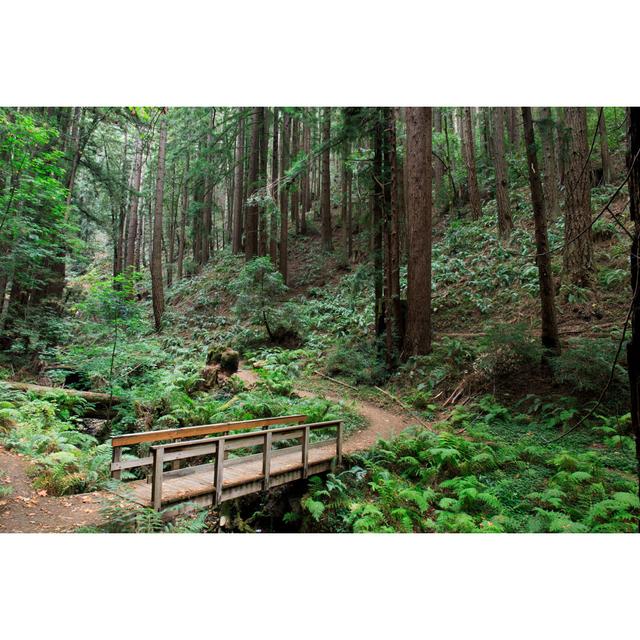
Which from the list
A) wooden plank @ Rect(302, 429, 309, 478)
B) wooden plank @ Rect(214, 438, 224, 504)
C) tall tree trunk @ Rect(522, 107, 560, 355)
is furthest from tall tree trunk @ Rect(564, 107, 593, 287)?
wooden plank @ Rect(214, 438, 224, 504)

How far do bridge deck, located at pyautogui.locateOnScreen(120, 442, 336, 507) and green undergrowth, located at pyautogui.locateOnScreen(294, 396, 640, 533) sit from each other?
13.8 inches

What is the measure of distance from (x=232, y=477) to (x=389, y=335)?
16.3 feet

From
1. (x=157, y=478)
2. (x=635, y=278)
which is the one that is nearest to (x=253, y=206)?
(x=157, y=478)

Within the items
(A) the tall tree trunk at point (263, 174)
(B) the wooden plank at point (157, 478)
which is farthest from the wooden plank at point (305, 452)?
(A) the tall tree trunk at point (263, 174)

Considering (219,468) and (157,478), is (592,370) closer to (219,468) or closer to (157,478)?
(219,468)

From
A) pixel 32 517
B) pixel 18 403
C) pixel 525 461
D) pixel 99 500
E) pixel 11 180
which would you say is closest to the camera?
pixel 32 517

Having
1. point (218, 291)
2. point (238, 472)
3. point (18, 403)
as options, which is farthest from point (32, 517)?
point (218, 291)

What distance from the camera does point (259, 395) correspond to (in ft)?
27.1

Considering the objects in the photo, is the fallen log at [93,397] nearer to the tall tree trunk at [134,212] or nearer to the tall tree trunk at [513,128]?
the tall tree trunk at [134,212]

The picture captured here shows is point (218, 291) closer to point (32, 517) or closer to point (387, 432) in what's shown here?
point (387, 432)

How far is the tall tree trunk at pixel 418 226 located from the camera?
8969mm

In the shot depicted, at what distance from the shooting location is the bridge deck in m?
4.27

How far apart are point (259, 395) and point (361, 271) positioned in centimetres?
390
